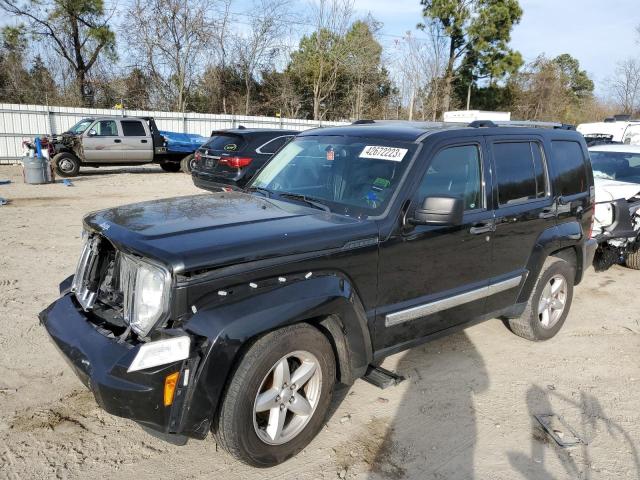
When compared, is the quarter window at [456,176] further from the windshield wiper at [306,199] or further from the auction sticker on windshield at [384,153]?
the windshield wiper at [306,199]

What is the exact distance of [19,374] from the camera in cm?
376

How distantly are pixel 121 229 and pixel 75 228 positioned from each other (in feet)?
21.6

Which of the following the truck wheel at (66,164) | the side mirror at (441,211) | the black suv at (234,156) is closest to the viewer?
the side mirror at (441,211)

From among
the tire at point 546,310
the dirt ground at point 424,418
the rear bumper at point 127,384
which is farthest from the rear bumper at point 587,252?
the rear bumper at point 127,384

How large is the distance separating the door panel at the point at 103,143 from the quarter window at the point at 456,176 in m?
15.4

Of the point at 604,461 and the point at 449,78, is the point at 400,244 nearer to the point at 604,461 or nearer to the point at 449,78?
the point at 604,461

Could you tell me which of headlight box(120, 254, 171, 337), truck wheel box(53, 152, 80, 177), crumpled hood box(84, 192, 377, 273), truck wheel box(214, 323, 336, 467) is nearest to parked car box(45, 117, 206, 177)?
truck wheel box(53, 152, 80, 177)

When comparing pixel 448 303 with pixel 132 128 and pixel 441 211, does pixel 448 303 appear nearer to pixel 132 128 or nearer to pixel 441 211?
pixel 441 211

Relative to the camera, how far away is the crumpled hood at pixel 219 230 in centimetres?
255

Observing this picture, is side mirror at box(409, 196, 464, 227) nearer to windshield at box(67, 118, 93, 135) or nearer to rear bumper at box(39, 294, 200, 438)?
rear bumper at box(39, 294, 200, 438)

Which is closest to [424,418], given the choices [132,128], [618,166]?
[618,166]

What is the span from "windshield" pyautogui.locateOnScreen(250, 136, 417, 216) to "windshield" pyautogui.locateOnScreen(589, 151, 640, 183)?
Answer: 6275 mm

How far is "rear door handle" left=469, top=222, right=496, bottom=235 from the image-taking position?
3727 millimetres

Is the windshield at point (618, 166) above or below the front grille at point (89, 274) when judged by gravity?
above
